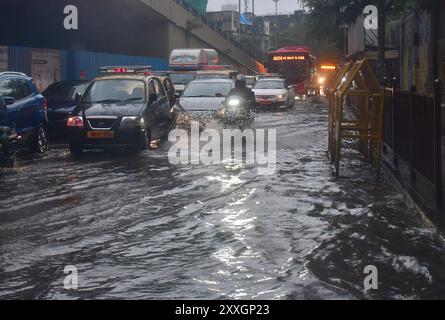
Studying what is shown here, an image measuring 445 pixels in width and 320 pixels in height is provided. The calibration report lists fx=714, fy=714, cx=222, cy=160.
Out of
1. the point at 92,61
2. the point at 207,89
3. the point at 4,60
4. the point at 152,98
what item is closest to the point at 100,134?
the point at 152,98

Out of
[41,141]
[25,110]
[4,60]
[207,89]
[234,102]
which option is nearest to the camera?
[25,110]

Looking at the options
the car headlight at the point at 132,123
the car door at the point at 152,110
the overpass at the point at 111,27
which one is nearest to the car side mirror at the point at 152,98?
the car door at the point at 152,110

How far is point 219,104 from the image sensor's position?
66.8ft

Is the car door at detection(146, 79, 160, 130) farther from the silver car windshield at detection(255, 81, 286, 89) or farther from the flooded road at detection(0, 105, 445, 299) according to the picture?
the silver car windshield at detection(255, 81, 286, 89)

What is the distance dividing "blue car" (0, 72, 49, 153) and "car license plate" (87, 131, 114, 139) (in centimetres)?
148

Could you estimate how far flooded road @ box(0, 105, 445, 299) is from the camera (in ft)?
19.6

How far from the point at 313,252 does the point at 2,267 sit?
298cm

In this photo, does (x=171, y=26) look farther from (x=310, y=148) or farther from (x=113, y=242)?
(x=113, y=242)

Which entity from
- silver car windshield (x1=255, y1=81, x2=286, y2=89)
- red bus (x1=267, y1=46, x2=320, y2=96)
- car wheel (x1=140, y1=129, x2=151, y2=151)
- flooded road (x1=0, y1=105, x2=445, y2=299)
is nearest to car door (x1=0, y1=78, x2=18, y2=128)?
flooded road (x1=0, y1=105, x2=445, y2=299)

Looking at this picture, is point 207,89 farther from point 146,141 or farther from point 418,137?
point 418,137

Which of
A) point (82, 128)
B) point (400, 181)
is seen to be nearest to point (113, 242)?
point (400, 181)

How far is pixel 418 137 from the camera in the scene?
33.5 feet

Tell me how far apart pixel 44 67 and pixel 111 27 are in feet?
67.1
